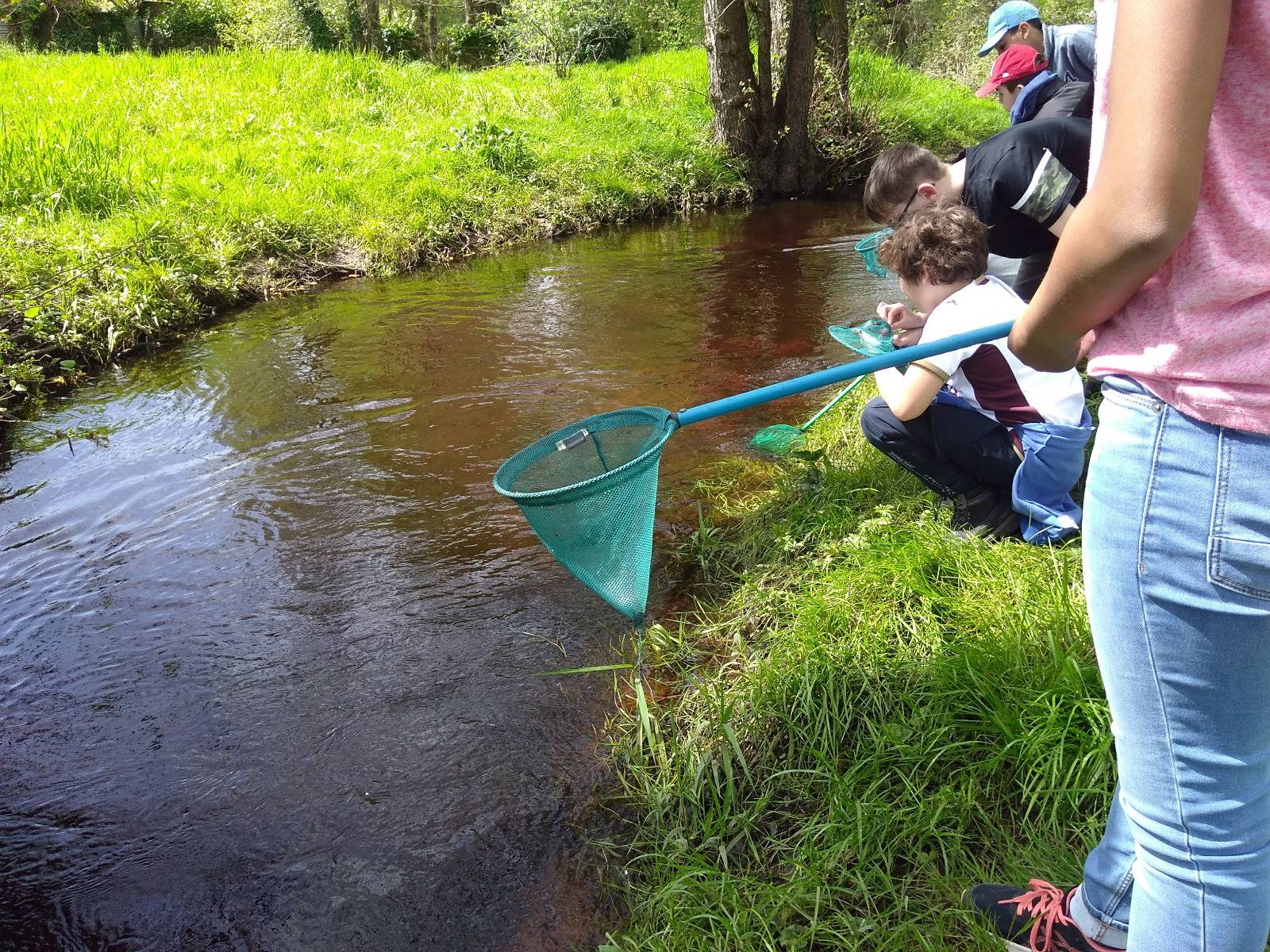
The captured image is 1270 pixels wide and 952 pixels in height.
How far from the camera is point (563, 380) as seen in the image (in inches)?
207

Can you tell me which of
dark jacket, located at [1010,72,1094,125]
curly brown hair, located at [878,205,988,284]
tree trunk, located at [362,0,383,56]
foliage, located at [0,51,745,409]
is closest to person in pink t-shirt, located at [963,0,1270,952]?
curly brown hair, located at [878,205,988,284]

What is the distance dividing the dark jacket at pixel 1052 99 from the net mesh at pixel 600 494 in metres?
1.93

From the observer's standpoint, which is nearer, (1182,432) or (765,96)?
(1182,432)

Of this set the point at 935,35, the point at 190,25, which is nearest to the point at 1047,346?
the point at 190,25

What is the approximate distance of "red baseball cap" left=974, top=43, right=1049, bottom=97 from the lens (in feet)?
12.2

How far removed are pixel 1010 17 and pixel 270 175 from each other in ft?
20.8

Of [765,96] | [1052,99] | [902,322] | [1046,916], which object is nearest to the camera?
[1046,916]

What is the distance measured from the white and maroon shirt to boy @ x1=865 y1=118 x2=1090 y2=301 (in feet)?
1.56

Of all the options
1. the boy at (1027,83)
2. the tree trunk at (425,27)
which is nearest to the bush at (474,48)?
the tree trunk at (425,27)

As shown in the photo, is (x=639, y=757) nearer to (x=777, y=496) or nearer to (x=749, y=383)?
(x=777, y=496)

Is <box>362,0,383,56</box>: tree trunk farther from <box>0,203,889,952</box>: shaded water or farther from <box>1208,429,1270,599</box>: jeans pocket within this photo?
<box>1208,429,1270,599</box>: jeans pocket

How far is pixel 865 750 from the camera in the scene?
2.24 metres

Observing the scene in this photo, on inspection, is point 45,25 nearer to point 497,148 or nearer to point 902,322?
point 497,148

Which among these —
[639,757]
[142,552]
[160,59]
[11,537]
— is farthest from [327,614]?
[160,59]
